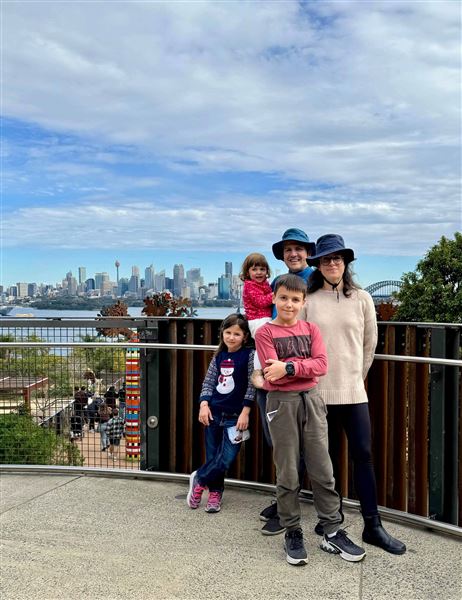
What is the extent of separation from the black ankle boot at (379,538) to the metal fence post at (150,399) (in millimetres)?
1970

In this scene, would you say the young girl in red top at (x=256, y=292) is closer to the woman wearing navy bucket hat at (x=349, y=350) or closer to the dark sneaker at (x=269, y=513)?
the woman wearing navy bucket hat at (x=349, y=350)

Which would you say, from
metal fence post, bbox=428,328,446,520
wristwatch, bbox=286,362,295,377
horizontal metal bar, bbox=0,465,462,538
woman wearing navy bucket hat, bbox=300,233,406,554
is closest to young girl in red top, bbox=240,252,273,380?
woman wearing navy bucket hat, bbox=300,233,406,554

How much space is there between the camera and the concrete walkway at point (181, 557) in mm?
3096

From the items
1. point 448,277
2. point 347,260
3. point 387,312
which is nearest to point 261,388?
point 347,260

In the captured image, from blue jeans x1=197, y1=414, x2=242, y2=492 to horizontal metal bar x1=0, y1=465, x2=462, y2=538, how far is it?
1.44 ft

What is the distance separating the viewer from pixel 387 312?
712 inches

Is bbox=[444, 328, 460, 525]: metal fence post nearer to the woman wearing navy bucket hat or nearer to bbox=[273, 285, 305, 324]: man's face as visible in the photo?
the woman wearing navy bucket hat

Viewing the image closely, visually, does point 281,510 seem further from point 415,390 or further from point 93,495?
point 93,495

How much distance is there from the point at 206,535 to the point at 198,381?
4.45 feet

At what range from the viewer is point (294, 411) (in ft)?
11.1

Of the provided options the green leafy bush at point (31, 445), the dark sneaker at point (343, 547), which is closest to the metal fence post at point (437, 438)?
the dark sneaker at point (343, 547)

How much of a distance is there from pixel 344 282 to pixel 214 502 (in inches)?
70.4

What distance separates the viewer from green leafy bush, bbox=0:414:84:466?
5.13 meters

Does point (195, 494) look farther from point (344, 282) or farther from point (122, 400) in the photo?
point (344, 282)
